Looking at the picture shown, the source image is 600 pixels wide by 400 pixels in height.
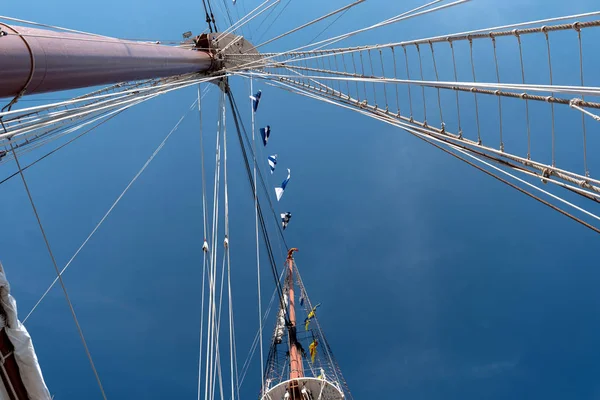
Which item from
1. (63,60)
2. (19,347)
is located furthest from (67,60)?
(19,347)

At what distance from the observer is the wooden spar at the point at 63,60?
154 inches

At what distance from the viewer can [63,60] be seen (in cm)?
458

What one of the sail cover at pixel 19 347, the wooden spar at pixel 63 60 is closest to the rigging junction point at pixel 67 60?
the wooden spar at pixel 63 60

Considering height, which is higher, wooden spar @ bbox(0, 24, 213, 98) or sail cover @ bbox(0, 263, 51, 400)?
wooden spar @ bbox(0, 24, 213, 98)

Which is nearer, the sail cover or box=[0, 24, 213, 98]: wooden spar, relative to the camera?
the sail cover

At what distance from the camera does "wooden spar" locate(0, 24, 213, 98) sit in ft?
12.8

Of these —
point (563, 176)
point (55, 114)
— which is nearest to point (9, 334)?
point (55, 114)

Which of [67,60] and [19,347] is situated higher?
[67,60]

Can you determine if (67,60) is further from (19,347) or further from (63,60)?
(19,347)

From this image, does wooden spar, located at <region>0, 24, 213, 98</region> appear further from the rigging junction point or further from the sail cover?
the sail cover

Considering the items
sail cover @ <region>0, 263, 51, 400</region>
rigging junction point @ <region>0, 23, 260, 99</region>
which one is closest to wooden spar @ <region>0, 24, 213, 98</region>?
rigging junction point @ <region>0, 23, 260, 99</region>

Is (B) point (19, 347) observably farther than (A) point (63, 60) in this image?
No

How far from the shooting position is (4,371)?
349 centimetres

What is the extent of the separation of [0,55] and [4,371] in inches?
96.6
